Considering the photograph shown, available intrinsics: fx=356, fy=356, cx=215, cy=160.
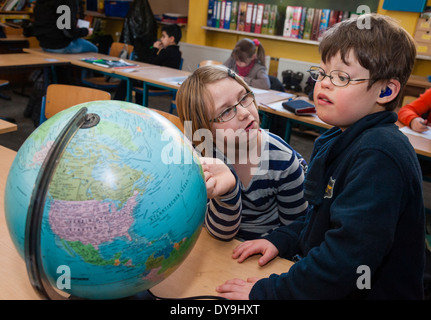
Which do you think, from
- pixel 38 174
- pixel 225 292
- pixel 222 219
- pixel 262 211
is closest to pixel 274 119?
pixel 262 211

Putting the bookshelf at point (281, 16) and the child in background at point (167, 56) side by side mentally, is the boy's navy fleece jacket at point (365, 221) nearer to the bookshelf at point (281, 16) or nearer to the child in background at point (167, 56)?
the child in background at point (167, 56)

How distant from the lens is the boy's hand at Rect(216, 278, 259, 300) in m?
0.83

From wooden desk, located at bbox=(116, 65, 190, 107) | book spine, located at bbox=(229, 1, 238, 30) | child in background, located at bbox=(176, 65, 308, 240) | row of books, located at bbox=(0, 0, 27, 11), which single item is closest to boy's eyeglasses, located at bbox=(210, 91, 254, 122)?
child in background, located at bbox=(176, 65, 308, 240)

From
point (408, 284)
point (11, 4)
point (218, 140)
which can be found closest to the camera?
point (408, 284)

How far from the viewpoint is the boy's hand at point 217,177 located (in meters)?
0.90

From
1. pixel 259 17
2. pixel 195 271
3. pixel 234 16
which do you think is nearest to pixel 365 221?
pixel 195 271

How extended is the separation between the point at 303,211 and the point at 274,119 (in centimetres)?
211

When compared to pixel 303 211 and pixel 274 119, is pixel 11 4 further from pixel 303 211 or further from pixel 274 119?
pixel 303 211

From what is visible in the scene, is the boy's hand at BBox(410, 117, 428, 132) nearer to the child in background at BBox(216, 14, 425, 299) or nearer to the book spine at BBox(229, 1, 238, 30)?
the child in background at BBox(216, 14, 425, 299)

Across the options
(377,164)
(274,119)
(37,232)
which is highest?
(377,164)

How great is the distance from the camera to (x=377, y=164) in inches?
28.7

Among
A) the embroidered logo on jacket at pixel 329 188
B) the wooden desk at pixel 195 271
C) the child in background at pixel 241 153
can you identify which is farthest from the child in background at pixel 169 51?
the embroidered logo on jacket at pixel 329 188

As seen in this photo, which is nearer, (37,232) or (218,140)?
(37,232)

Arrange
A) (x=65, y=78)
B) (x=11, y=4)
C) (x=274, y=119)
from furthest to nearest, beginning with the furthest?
(x=11, y=4), (x=65, y=78), (x=274, y=119)
